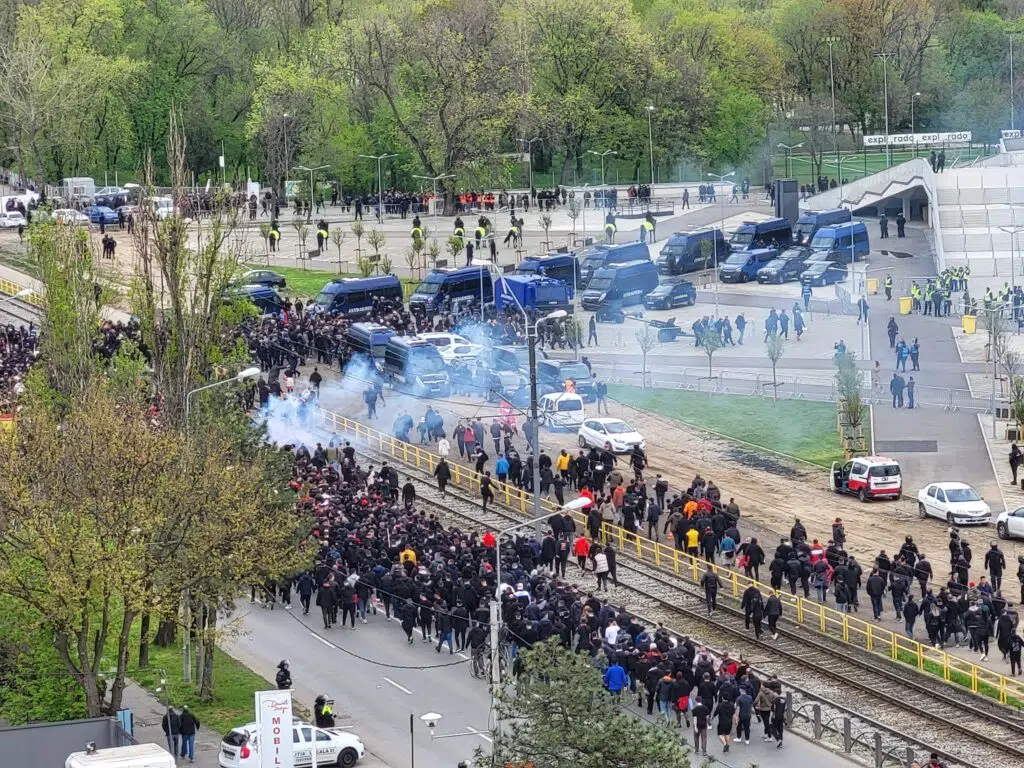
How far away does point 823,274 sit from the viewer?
8000 centimetres

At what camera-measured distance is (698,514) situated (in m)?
45.7

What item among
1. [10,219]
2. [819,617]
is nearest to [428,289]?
[10,219]

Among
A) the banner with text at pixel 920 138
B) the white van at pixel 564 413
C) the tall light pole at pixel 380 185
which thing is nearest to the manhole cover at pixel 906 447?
the white van at pixel 564 413

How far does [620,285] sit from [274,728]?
47.1 m

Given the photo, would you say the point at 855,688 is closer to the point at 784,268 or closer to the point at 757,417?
the point at 757,417

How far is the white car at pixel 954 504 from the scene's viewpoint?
48.7 m

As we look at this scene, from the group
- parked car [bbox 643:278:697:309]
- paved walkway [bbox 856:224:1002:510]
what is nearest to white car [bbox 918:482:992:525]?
paved walkway [bbox 856:224:1002:510]

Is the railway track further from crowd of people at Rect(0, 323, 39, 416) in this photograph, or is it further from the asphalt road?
crowd of people at Rect(0, 323, 39, 416)

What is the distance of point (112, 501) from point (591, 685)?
12480 mm

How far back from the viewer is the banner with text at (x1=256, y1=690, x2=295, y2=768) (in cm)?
2956

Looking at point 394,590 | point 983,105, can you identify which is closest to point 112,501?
point 394,590

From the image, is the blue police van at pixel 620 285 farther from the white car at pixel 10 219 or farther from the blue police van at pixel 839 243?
the white car at pixel 10 219

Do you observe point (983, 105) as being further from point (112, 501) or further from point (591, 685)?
point (591, 685)

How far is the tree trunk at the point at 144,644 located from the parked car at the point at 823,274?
4405cm
